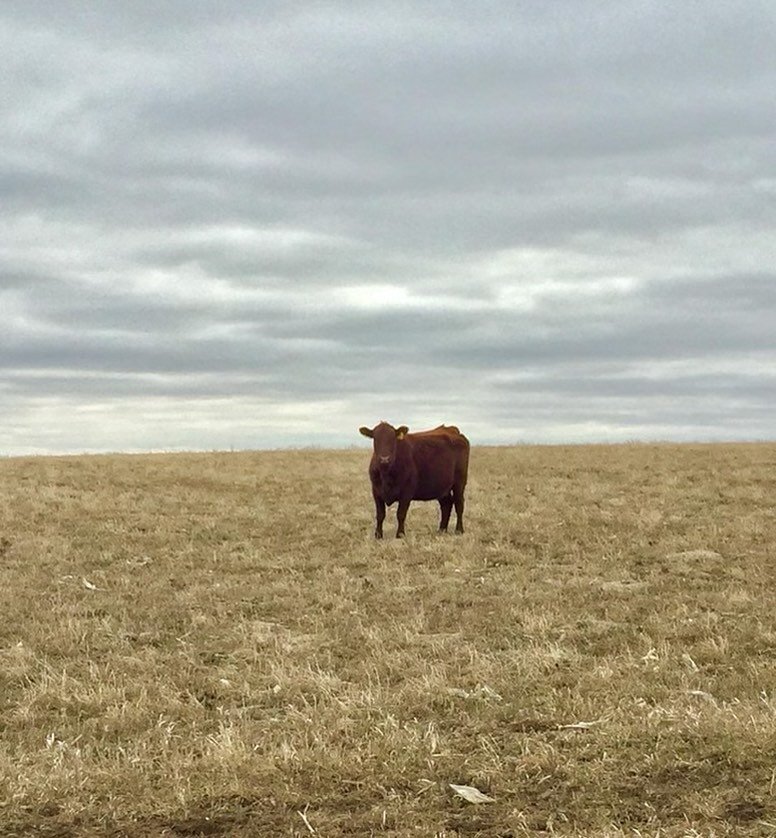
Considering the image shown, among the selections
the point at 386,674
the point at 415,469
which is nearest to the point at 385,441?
the point at 415,469

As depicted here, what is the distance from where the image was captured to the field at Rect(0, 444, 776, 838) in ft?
19.7

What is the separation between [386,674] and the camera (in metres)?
9.57

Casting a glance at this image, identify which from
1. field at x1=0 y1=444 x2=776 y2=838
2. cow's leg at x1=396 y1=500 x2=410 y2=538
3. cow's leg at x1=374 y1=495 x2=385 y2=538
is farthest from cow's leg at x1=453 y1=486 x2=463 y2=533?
cow's leg at x1=374 y1=495 x2=385 y2=538

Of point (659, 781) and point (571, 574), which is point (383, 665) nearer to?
point (659, 781)

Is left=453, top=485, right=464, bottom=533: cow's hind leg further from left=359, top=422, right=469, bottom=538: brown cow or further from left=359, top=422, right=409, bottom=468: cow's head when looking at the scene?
left=359, top=422, right=409, bottom=468: cow's head

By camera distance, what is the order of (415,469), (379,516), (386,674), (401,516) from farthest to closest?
(415,469) < (401,516) < (379,516) < (386,674)

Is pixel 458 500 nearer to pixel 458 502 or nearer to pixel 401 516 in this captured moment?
pixel 458 502

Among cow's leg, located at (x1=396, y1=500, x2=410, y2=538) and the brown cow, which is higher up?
the brown cow

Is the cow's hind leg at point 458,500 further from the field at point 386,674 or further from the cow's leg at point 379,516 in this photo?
the cow's leg at point 379,516

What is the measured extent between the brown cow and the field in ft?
2.45

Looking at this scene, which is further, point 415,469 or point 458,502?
point 458,502

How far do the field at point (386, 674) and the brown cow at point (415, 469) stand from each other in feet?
2.45

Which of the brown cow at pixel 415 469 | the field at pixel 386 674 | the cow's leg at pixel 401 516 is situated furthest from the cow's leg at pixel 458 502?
the cow's leg at pixel 401 516

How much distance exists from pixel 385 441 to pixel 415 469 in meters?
1.08
